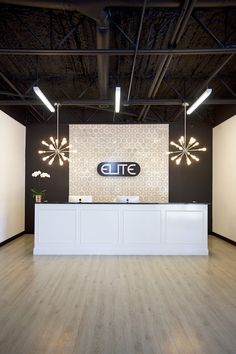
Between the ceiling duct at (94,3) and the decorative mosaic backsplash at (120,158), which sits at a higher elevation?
the ceiling duct at (94,3)

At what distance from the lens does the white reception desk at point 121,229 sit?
251 inches

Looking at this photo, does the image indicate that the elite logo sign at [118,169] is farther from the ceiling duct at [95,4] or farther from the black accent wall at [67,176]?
the ceiling duct at [95,4]

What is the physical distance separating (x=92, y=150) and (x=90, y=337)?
23.1 feet

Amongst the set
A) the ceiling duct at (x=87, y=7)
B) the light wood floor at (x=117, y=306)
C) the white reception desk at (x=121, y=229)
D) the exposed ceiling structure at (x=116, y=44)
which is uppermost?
the exposed ceiling structure at (x=116, y=44)

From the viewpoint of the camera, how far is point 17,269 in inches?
205

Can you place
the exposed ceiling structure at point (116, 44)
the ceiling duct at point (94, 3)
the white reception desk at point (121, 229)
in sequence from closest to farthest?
the ceiling duct at point (94, 3) < the exposed ceiling structure at point (116, 44) < the white reception desk at point (121, 229)

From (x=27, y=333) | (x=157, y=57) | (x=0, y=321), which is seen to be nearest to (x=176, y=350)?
(x=27, y=333)

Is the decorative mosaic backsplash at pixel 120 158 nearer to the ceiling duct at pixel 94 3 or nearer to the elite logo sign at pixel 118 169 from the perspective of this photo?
the elite logo sign at pixel 118 169

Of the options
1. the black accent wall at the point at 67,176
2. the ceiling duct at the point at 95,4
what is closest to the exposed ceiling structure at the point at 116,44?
the ceiling duct at the point at 95,4

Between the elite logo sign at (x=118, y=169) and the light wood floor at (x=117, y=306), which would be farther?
the elite logo sign at (x=118, y=169)

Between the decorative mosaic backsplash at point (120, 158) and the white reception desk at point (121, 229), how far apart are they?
280 cm

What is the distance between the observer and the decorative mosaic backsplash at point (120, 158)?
30.3ft

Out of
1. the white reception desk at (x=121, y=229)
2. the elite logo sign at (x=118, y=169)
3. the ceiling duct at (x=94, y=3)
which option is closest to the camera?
the ceiling duct at (x=94, y=3)

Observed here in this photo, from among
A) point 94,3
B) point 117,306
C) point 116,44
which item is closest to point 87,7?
point 94,3
